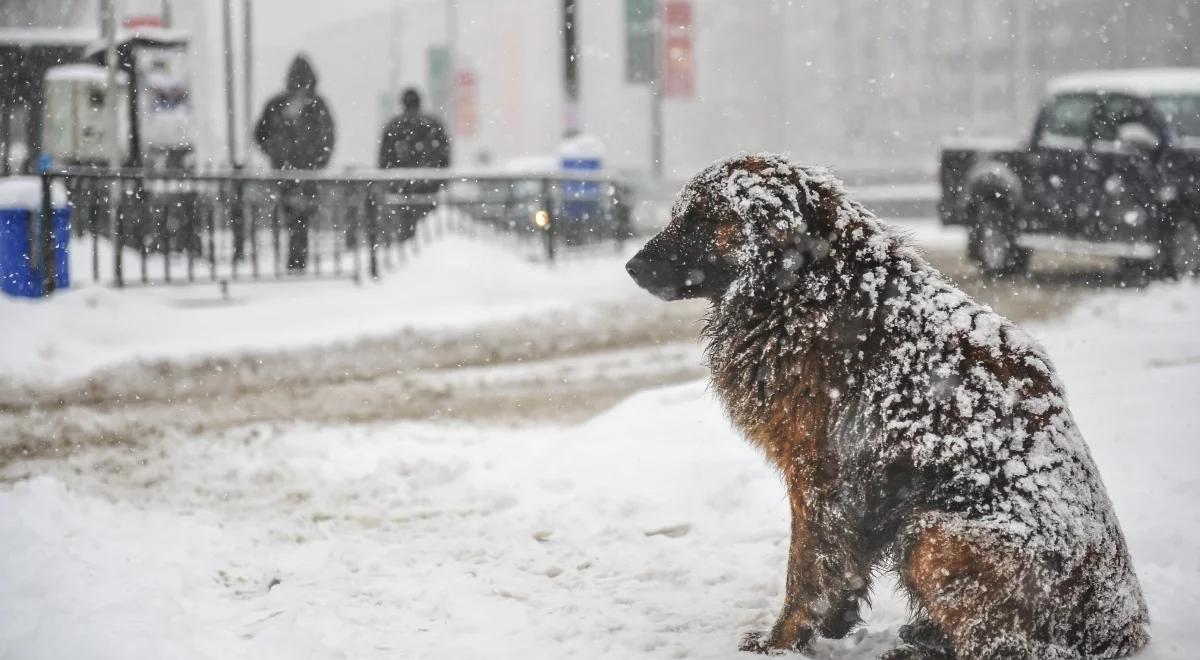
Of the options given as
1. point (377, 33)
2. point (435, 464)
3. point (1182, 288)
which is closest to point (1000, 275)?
point (1182, 288)

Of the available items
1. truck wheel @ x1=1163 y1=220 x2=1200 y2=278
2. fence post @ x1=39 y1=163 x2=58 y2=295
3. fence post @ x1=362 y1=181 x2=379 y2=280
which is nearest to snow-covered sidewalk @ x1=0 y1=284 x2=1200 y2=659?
fence post @ x1=39 y1=163 x2=58 y2=295

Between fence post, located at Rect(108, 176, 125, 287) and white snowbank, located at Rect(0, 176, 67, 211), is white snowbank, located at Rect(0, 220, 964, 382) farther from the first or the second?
white snowbank, located at Rect(0, 176, 67, 211)

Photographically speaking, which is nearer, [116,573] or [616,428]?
[116,573]

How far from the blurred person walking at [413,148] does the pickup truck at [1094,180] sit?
7.49 m

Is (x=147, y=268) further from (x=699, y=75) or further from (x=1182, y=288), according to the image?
(x=699, y=75)

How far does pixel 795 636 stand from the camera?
10.9 ft

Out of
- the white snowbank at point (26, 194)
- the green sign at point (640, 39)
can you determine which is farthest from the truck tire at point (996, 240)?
the green sign at point (640, 39)

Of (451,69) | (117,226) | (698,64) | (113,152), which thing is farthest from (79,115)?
(698,64)

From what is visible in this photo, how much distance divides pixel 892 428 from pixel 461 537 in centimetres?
252

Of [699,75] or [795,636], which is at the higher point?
[699,75]

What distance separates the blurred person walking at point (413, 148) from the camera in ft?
47.5

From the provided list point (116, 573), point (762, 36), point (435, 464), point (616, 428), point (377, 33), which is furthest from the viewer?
point (377, 33)

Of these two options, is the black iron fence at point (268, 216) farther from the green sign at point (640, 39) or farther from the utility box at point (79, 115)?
the green sign at point (640, 39)

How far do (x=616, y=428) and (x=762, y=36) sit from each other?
70.7 metres
